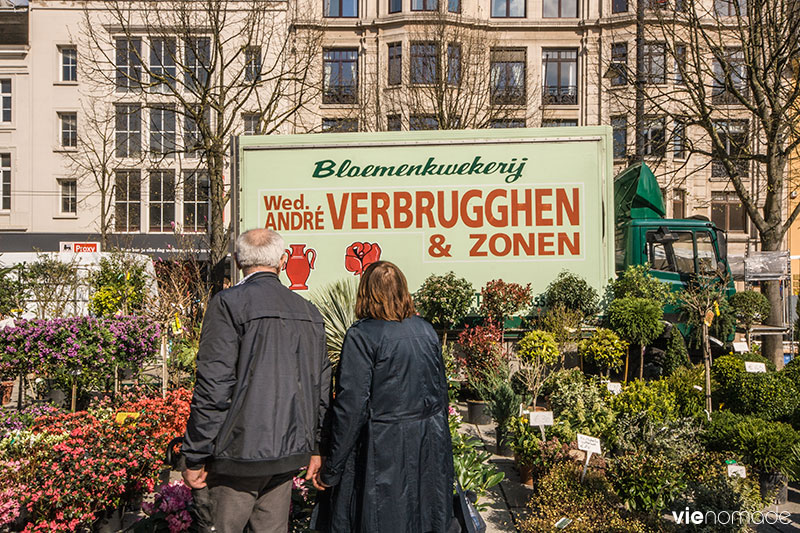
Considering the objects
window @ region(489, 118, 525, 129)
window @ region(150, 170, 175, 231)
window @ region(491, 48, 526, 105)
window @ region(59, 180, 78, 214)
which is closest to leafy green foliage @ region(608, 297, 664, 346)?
window @ region(489, 118, 525, 129)

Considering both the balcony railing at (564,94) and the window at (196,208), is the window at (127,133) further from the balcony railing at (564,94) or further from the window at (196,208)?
the balcony railing at (564,94)

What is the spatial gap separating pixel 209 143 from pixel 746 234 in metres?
26.0

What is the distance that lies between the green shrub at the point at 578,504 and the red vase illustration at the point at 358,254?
4.44m

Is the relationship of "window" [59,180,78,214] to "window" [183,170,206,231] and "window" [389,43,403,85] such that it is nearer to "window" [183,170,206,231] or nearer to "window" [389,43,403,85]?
"window" [183,170,206,231]

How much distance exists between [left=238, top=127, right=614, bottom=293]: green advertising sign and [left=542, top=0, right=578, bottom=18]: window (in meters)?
22.4

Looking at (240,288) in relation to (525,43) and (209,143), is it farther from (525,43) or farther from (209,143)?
(525,43)

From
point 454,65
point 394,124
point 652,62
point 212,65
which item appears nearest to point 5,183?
point 212,65

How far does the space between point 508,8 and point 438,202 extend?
901 inches

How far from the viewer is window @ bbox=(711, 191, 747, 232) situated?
27984mm

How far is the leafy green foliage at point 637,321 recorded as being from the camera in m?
7.25

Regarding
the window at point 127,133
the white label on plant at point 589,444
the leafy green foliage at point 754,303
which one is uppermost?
the window at point 127,133

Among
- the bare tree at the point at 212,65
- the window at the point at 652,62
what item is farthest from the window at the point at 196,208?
the window at the point at 652,62

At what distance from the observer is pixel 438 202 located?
819 cm

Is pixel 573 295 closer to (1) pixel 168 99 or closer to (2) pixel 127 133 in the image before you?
(1) pixel 168 99
